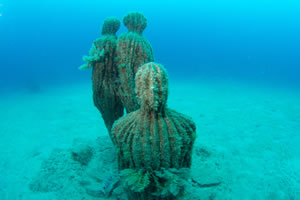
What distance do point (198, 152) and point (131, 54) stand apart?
324 cm

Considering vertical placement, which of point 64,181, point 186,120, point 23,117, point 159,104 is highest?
point 159,104

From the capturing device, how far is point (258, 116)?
926 centimetres

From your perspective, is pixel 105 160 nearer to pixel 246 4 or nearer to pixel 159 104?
pixel 159 104

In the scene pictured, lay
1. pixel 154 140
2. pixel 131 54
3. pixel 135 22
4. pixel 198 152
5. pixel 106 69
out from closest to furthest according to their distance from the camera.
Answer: pixel 154 140, pixel 131 54, pixel 135 22, pixel 106 69, pixel 198 152

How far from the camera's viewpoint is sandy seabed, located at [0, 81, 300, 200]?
421cm

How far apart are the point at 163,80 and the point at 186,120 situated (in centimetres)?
63

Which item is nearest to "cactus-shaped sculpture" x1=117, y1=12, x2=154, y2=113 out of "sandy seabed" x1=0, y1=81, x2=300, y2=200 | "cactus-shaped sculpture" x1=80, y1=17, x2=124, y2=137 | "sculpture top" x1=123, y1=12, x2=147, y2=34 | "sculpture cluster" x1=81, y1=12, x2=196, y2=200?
"sculpture top" x1=123, y1=12, x2=147, y2=34

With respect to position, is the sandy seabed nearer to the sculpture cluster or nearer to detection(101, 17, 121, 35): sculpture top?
the sculpture cluster

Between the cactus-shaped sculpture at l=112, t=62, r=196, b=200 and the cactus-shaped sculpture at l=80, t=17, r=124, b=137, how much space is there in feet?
5.94

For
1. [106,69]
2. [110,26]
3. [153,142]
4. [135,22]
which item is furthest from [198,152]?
[110,26]

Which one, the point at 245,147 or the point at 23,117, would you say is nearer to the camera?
the point at 245,147

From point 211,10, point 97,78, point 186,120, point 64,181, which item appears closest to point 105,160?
point 64,181

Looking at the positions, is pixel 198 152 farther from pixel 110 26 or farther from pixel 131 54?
pixel 110 26

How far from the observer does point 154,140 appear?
2.33 meters
